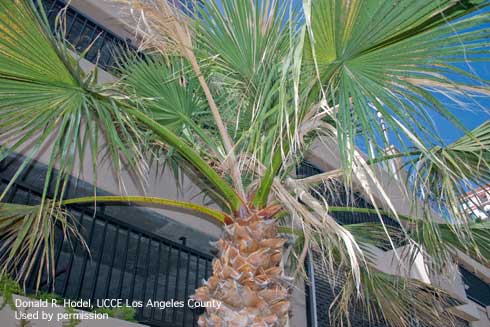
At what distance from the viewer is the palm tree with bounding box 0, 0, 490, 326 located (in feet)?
7.68

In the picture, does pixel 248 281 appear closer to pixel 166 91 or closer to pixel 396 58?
pixel 396 58

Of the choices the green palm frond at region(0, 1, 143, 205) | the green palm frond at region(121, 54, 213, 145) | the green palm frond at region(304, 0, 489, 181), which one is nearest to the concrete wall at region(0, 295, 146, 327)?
the green palm frond at region(0, 1, 143, 205)

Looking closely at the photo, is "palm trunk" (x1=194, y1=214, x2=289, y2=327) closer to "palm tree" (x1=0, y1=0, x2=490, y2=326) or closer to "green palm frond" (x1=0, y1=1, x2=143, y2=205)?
"palm tree" (x1=0, y1=0, x2=490, y2=326)

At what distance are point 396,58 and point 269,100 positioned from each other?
778 mm

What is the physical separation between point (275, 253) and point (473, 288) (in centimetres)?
1381

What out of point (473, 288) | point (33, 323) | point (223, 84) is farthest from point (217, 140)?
point (473, 288)

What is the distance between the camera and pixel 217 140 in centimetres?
384

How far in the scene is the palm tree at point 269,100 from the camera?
2342 mm

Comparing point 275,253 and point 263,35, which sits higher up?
point 263,35

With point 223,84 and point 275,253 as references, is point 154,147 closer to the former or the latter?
point 223,84

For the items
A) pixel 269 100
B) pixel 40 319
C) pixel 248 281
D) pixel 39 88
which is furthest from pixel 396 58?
pixel 40 319

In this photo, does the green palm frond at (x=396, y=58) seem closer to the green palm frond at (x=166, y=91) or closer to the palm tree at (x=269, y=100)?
the palm tree at (x=269, y=100)

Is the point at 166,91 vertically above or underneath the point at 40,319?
above

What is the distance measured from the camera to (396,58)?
8.11 feet
